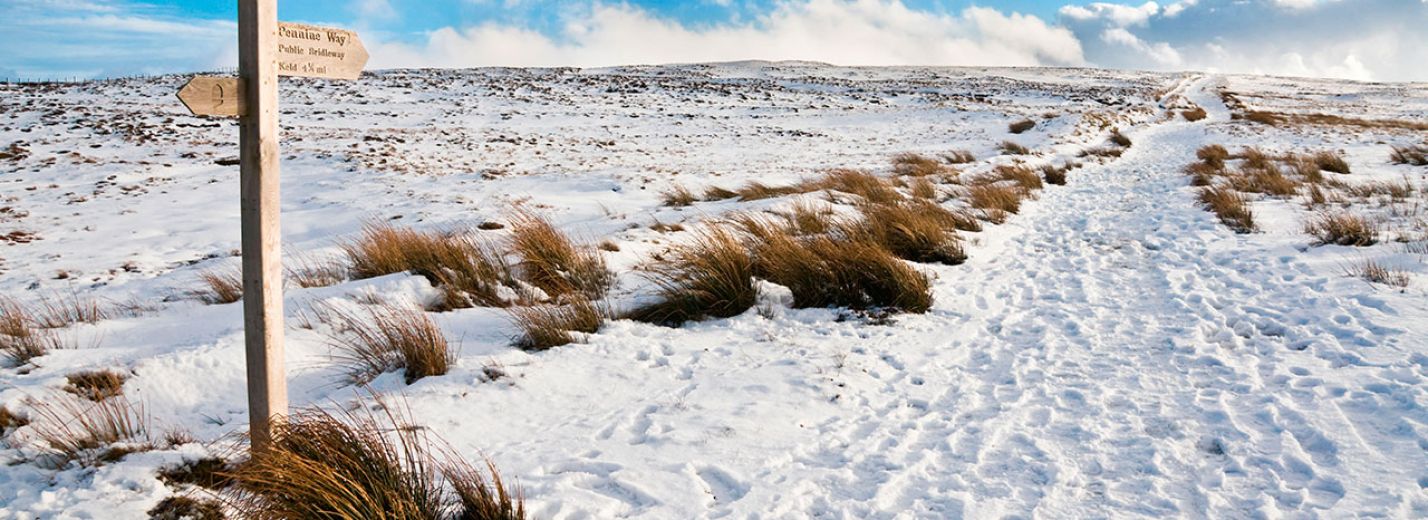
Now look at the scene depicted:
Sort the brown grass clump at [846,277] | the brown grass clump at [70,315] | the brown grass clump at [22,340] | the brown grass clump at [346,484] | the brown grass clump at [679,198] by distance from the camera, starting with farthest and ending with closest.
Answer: the brown grass clump at [679,198] < the brown grass clump at [846,277] < the brown grass clump at [70,315] < the brown grass clump at [22,340] < the brown grass clump at [346,484]

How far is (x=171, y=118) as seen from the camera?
21.6m

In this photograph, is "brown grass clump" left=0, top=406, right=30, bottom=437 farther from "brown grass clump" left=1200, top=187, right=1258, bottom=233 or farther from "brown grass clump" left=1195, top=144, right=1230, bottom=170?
"brown grass clump" left=1195, top=144, right=1230, bottom=170

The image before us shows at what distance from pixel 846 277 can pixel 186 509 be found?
4619mm

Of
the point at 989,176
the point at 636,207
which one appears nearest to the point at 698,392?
the point at 636,207

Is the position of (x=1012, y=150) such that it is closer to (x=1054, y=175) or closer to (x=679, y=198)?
(x=1054, y=175)

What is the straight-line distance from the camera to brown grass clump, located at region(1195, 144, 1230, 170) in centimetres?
1515

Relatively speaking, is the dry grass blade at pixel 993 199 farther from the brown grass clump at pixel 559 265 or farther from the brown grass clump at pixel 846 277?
the brown grass clump at pixel 559 265

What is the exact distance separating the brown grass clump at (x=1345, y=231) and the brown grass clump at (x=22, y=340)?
1079 cm

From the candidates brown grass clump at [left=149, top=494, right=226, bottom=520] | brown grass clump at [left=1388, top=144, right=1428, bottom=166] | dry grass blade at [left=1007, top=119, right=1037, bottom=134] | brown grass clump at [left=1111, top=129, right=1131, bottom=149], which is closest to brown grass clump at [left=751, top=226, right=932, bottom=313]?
brown grass clump at [left=149, top=494, right=226, bottom=520]

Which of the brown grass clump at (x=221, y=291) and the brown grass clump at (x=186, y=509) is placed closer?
the brown grass clump at (x=186, y=509)

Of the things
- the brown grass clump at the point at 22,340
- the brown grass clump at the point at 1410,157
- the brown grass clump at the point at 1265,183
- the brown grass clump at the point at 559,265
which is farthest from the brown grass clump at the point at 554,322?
the brown grass clump at the point at 1410,157

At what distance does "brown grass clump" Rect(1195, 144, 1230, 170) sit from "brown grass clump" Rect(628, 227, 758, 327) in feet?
42.2

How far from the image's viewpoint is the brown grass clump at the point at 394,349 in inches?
175

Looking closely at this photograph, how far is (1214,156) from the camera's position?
54.0 ft
